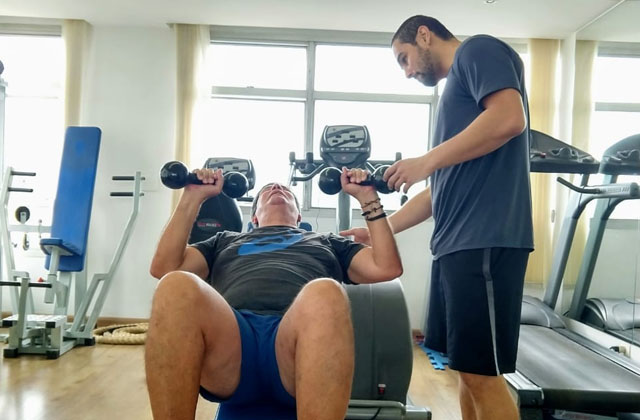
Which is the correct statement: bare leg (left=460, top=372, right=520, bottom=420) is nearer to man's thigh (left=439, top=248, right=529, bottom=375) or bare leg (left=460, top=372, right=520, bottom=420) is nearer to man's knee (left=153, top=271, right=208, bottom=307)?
man's thigh (left=439, top=248, right=529, bottom=375)

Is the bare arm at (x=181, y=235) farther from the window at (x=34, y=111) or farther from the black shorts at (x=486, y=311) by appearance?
the window at (x=34, y=111)

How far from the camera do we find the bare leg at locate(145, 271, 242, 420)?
1.08 meters

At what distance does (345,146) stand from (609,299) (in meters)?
2.16

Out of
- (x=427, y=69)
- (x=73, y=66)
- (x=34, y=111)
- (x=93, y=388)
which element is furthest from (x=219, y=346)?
(x=34, y=111)

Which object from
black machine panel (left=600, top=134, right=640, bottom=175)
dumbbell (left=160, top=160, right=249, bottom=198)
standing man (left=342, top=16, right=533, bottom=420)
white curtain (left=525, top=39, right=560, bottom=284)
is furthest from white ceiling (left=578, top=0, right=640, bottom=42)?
dumbbell (left=160, top=160, right=249, bottom=198)

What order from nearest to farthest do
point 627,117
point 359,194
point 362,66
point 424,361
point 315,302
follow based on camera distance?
point 315,302 < point 359,194 < point 424,361 < point 627,117 < point 362,66

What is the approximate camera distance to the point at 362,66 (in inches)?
163

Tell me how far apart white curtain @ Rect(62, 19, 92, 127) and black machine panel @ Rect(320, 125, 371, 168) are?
2376 millimetres

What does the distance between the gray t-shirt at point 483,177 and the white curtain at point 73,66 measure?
10.9 ft

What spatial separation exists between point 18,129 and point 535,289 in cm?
445

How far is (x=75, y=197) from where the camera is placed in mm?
3371

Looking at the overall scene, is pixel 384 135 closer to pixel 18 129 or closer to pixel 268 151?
pixel 268 151

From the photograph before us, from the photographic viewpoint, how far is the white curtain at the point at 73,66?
12.6ft

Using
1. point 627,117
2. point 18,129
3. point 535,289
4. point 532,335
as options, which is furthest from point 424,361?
point 18,129
